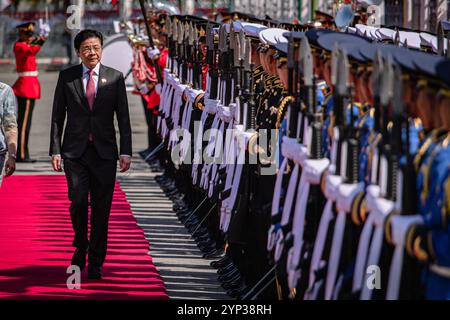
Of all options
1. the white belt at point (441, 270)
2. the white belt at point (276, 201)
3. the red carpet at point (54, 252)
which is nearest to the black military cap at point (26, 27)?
the red carpet at point (54, 252)

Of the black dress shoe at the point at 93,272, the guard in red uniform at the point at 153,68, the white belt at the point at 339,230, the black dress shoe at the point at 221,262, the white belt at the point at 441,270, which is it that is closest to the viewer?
the white belt at the point at 441,270

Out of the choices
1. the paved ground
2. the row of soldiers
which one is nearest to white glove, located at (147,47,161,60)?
the paved ground

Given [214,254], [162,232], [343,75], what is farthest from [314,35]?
[162,232]

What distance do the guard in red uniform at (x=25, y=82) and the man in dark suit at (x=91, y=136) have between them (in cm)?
822

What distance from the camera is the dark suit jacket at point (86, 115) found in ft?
28.9

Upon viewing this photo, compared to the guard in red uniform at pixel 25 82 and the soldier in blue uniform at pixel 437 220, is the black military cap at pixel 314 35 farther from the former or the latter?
the guard in red uniform at pixel 25 82

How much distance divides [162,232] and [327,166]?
524 centimetres

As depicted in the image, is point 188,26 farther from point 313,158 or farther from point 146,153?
point 313,158

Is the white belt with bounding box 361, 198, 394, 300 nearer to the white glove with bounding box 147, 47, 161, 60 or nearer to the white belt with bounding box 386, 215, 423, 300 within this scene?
the white belt with bounding box 386, 215, 423, 300

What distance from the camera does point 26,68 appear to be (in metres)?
17.4

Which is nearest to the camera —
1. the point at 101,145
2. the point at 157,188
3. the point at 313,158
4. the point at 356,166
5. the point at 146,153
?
the point at 356,166
